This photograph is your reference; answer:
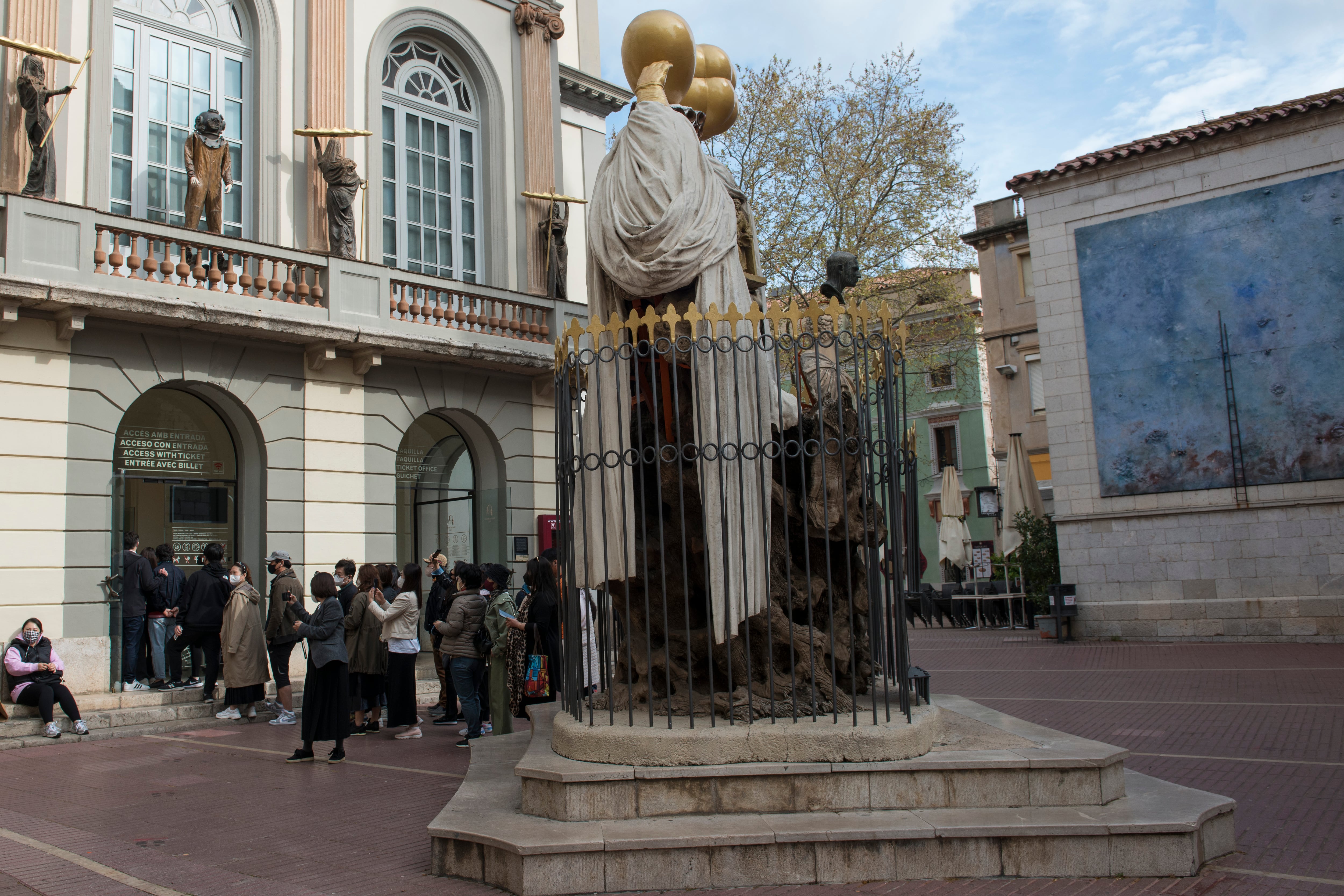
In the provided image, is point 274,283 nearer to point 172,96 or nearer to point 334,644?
point 172,96

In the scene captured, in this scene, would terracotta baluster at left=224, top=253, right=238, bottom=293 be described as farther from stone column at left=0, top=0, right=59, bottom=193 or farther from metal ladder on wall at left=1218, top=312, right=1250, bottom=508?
metal ladder on wall at left=1218, top=312, right=1250, bottom=508

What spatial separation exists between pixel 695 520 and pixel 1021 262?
31.7m

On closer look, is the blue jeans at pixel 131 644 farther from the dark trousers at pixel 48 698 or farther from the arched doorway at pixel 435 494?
the arched doorway at pixel 435 494

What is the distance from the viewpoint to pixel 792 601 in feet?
20.4

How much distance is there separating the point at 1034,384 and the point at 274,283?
26931 millimetres

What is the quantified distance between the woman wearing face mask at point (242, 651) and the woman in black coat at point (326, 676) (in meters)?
3.04

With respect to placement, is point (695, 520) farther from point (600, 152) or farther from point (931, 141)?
point (931, 141)

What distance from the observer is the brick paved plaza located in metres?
5.10

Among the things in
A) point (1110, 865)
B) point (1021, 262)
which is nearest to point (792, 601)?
point (1110, 865)

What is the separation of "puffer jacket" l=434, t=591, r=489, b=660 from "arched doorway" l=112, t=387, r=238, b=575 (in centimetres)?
593

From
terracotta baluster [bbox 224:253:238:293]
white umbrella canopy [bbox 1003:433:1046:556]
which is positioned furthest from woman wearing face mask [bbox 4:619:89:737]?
white umbrella canopy [bbox 1003:433:1046:556]

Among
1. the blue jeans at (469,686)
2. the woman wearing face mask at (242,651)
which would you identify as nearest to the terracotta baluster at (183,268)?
the woman wearing face mask at (242,651)

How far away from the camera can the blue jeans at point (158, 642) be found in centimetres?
1249

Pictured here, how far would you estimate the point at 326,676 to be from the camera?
340 inches
